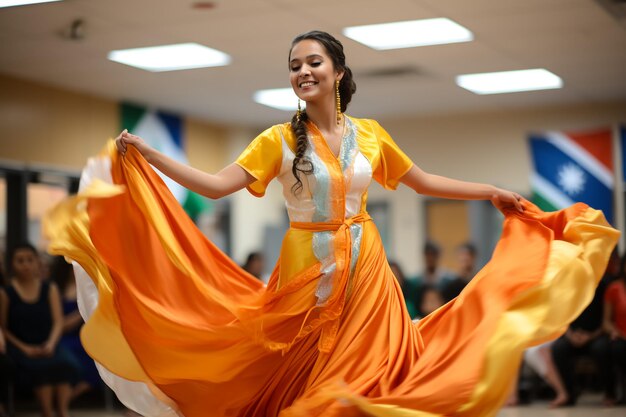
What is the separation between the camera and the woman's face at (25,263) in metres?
6.80

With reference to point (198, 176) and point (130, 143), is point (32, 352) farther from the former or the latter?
point (198, 176)

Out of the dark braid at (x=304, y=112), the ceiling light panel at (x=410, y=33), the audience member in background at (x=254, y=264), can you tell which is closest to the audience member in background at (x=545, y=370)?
the audience member in background at (x=254, y=264)

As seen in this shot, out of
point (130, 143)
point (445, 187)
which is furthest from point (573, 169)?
point (130, 143)

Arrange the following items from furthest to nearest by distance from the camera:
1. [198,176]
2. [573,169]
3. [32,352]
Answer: [573,169], [32,352], [198,176]

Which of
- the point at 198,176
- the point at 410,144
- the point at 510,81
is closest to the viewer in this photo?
the point at 198,176

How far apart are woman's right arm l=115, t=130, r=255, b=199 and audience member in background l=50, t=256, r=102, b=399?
13.4ft

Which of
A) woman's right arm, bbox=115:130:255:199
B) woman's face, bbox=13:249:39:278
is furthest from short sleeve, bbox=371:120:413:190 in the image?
woman's face, bbox=13:249:39:278

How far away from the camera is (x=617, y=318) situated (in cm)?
809

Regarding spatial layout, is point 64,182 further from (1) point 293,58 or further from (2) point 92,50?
(1) point 293,58

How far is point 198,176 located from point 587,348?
5730mm

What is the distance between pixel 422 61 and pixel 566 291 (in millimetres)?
5804

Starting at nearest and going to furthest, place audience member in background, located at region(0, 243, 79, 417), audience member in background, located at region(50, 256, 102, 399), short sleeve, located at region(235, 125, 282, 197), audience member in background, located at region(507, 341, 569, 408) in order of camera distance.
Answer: short sleeve, located at region(235, 125, 282, 197) < audience member in background, located at region(0, 243, 79, 417) < audience member in background, located at region(50, 256, 102, 399) < audience member in background, located at region(507, 341, 569, 408)

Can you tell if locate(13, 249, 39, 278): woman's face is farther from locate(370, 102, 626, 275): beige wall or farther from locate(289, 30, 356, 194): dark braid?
locate(370, 102, 626, 275): beige wall

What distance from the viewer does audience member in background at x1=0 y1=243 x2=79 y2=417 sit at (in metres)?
6.69
